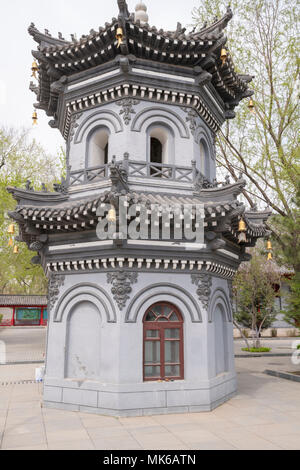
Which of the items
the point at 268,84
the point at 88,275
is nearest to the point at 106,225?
the point at 88,275

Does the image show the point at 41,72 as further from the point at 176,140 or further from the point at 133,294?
the point at 133,294

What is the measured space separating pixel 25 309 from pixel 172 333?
137 ft

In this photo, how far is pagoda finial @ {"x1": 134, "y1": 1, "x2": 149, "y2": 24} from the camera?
13.5 m

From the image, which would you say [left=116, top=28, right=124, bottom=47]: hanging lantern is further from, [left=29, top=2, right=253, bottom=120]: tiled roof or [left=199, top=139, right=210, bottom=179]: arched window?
[left=199, top=139, right=210, bottom=179]: arched window

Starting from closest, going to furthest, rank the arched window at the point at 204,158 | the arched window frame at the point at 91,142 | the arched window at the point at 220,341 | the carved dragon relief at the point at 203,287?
the carved dragon relief at the point at 203,287 → the arched window at the point at 220,341 → the arched window frame at the point at 91,142 → the arched window at the point at 204,158

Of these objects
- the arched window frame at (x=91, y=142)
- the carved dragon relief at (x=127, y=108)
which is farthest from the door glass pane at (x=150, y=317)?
the carved dragon relief at (x=127, y=108)

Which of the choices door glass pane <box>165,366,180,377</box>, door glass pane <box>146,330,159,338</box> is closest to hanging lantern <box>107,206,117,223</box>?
door glass pane <box>146,330,159,338</box>

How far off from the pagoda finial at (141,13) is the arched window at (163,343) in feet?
35.0

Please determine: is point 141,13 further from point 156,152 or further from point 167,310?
point 167,310

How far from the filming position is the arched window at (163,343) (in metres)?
10.4

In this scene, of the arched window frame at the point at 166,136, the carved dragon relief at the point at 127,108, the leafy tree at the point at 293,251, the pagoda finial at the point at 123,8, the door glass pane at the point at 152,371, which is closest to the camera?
the pagoda finial at the point at 123,8

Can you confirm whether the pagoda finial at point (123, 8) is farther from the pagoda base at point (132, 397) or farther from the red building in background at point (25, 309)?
the red building in background at point (25, 309)

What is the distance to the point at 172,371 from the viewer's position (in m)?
10.5

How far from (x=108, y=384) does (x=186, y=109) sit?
29.7 ft
